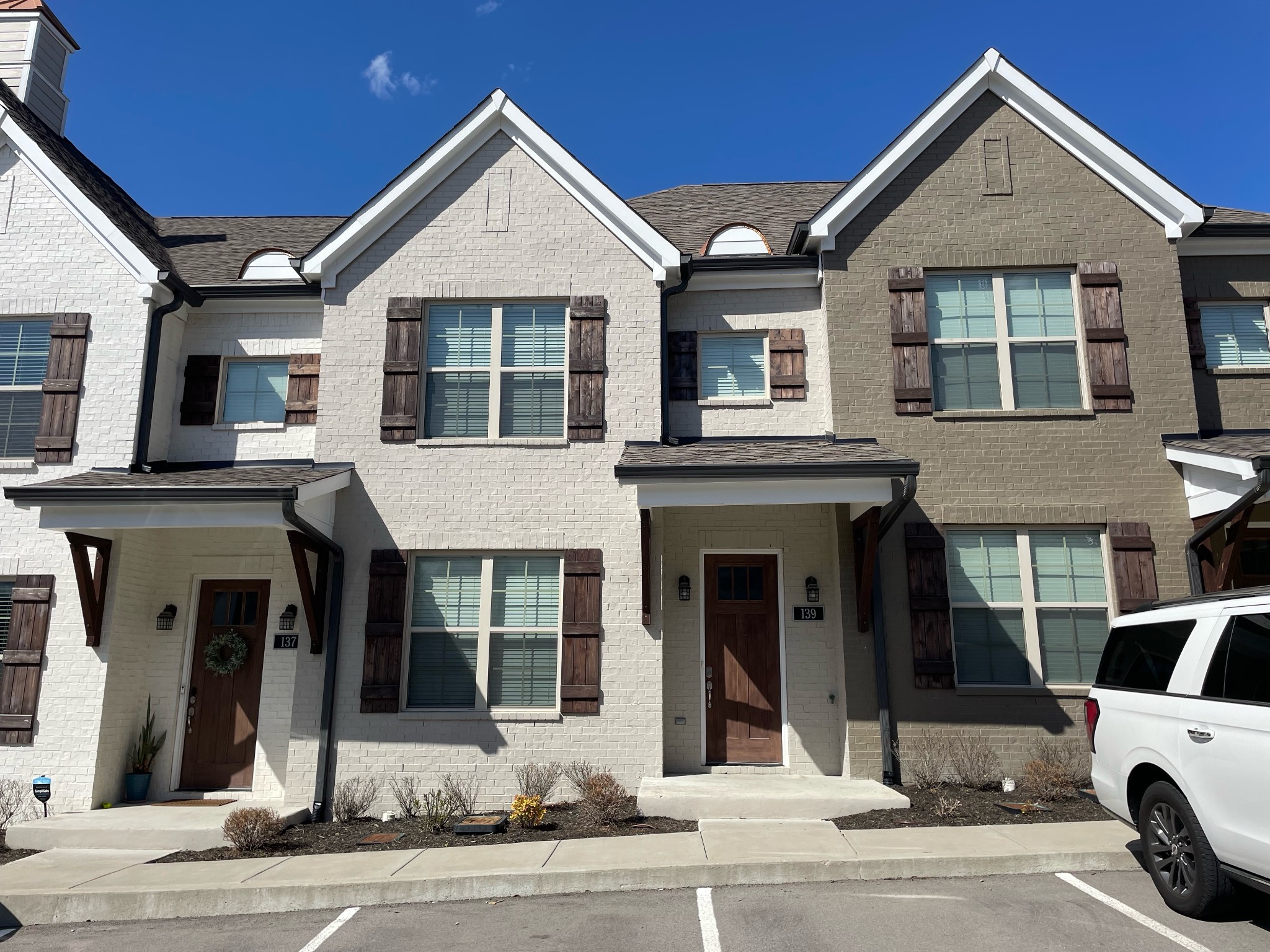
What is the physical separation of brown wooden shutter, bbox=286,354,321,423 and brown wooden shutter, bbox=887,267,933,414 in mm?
7163

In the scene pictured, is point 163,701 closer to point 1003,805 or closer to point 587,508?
point 587,508

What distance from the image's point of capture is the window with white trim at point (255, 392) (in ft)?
36.8

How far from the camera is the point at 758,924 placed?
18.8 ft

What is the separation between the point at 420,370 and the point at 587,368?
204 centimetres

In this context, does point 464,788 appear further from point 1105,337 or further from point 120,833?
point 1105,337

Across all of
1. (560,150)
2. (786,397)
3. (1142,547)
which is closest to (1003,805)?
(1142,547)

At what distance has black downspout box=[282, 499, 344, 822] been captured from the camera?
9.48m

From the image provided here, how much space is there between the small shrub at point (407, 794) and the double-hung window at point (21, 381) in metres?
5.99

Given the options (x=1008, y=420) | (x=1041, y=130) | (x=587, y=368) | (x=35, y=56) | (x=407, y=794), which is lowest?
(x=407, y=794)

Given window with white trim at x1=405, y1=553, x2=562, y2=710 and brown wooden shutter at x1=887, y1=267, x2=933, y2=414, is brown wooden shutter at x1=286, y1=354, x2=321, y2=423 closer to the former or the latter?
window with white trim at x1=405, y1=553, x2=562, y2=710

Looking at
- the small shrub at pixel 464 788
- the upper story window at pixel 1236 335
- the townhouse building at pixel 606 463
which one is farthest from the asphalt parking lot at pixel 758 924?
the upper story window at pixel 1236 335

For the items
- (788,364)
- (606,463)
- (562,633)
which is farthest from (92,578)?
(788,364)

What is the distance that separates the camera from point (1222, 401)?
10523 mm

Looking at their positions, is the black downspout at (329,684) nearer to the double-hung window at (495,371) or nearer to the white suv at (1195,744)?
the double-hung window at (495,371)
